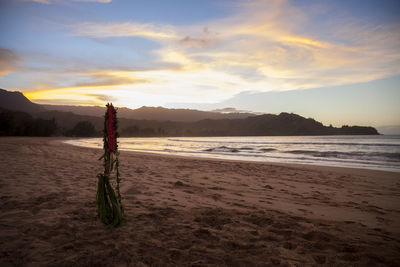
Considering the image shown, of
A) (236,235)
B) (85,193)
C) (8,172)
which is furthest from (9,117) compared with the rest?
(236,235)

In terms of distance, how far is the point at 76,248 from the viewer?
8.75ft

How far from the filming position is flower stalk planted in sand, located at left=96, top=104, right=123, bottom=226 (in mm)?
3148

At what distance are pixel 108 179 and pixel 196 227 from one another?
1544 millimetres

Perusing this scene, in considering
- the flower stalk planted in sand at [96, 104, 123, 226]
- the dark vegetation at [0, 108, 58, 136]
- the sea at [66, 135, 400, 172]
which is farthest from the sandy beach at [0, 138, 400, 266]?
the dark vegetation at [0, 108, 58, 136]

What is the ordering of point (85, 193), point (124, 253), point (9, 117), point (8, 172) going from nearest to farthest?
point (124, 253) → point (85, 193) → point (8, 172) → point (9, 117)

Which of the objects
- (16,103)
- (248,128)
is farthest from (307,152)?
(16,103)

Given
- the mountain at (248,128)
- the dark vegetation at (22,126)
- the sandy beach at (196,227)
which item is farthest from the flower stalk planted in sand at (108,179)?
the mountain at (248,128)

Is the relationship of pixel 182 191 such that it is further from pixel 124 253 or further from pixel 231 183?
pixel 124 253

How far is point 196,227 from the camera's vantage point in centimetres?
345

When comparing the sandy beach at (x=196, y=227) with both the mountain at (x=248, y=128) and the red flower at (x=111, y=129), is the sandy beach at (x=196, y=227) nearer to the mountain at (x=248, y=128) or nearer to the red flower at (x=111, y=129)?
the red flower at (x=111, y=129)

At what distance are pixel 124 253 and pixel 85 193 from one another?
3.13 meters

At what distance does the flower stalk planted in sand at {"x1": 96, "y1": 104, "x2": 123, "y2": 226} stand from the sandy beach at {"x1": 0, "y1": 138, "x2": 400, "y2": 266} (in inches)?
6.9

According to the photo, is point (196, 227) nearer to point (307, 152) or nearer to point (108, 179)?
point (108, 179)

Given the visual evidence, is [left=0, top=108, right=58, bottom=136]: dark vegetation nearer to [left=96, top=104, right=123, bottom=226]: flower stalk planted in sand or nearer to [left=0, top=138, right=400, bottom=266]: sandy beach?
[left=0, top=138, right=400, bottom=266]: sandy beach
